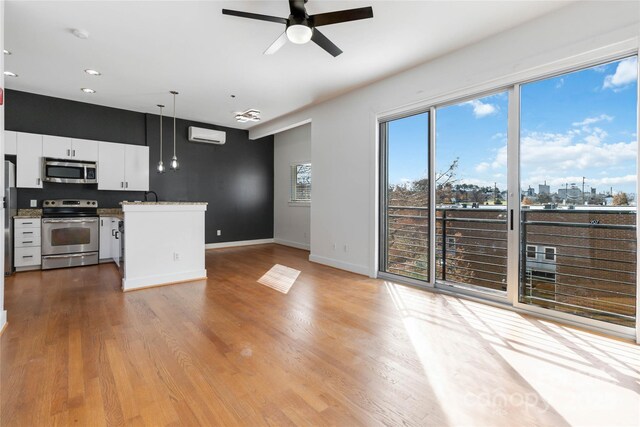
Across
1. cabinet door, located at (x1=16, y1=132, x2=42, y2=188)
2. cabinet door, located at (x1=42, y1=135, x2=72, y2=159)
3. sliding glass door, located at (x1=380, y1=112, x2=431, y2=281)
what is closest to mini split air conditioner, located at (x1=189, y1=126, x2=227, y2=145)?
cabinet door, located at (x1=42, y1=135, x2=72, y2=159)

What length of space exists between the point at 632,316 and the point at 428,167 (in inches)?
92.6

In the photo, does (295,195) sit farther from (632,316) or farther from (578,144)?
(632,316)

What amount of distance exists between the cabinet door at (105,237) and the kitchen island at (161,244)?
6.05ft

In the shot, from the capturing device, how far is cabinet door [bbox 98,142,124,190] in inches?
217

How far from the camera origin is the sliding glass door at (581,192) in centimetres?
257

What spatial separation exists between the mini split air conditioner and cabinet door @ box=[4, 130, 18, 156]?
2.74 meters

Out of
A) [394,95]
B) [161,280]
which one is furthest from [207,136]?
[394,95]

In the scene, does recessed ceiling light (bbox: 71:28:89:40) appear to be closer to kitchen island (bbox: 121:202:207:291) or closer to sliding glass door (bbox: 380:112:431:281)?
kitchen island (bbox: 121:202:207:291)

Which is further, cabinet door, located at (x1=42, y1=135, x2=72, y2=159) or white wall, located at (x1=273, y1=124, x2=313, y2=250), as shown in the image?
white wall, located at (x1=273, y1=124, x2=313, y2=250)

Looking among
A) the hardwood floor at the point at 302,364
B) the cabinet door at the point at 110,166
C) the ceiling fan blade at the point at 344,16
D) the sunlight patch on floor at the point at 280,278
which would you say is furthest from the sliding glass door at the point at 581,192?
the cabinet door at the point at 110,166

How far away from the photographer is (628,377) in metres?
1.94

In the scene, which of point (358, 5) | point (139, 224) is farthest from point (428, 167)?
point (139, 224)

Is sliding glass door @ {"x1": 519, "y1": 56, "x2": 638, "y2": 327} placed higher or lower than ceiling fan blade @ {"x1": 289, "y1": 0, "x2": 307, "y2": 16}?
lower

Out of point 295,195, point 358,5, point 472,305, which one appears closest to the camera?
point 358,5
